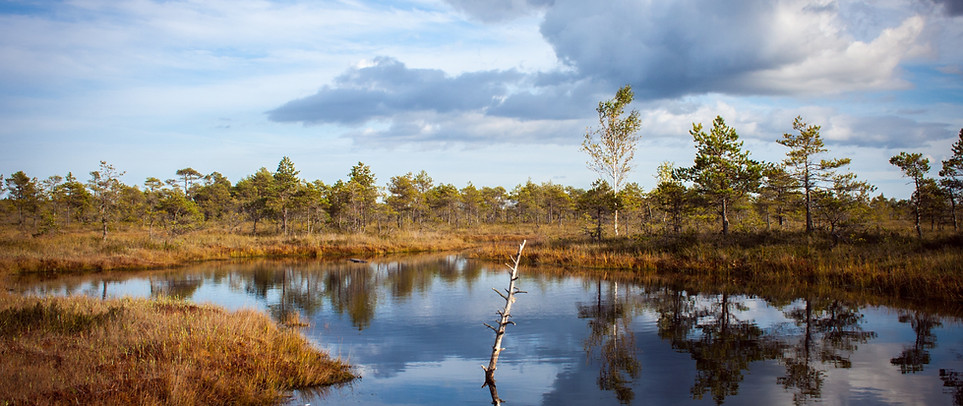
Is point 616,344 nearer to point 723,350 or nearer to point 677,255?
point 723,350

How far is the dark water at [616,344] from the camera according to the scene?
32.5ft

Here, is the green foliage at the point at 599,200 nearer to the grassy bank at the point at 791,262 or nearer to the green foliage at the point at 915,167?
the grassy bank at the point at 791,262

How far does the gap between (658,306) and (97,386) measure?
55.9 ft

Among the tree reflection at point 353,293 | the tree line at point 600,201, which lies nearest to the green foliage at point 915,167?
the tree line at point 600,201

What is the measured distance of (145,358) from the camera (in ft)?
28.6

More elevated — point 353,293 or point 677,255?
point 677,255

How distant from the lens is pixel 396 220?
2763 inches

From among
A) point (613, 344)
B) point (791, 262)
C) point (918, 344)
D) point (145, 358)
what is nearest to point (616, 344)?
point (613, 344)

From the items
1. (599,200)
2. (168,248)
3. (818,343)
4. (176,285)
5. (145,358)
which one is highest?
(599,200)

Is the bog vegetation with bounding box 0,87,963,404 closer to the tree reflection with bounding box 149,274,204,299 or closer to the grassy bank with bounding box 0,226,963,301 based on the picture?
the grassy bank with bounding box 0,226,963,301

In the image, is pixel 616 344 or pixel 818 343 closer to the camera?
pixel 818 343

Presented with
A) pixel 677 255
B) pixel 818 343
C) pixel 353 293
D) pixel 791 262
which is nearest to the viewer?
pixel 818 343

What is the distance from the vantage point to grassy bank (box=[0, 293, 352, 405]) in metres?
7.18

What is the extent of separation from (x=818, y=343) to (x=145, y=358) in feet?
50.2
